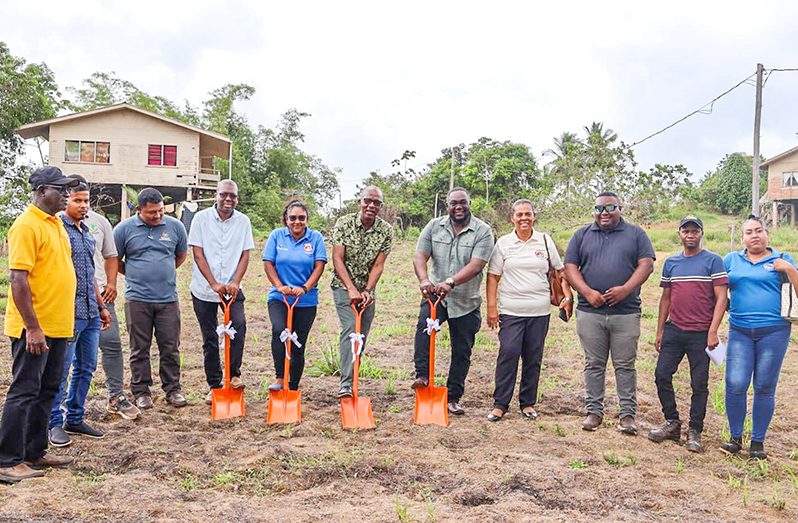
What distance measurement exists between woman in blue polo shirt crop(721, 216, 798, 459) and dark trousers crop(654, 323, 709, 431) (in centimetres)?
16

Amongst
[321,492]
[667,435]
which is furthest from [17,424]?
[667,435]

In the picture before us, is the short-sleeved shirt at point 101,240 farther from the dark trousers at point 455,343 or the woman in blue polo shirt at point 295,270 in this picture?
the dark trousers at point 455,343

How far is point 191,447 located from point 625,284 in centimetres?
313

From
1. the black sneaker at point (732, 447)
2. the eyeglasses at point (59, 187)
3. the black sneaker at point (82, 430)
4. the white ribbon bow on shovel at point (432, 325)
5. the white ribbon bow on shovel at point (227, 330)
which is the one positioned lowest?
the black sneaker at point (732, 447)

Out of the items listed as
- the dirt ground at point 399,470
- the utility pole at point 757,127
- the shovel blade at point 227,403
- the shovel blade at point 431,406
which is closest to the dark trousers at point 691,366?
the dirt ground at point 399,470

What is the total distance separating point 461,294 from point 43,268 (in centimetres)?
284

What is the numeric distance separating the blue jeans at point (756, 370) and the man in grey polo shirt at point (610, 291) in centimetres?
64

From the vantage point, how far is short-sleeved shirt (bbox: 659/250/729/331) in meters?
4.64

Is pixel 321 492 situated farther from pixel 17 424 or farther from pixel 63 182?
pixel 63 182

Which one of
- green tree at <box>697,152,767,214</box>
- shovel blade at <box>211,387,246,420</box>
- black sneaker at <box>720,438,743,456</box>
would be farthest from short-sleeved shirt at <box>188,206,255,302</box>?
green tree at <box>697,152,767,214</box>

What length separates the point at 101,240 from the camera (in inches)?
193

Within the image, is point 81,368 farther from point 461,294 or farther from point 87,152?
point 87,152

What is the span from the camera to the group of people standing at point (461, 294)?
14.8 feet

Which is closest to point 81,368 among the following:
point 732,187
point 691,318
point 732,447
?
point 691,318
